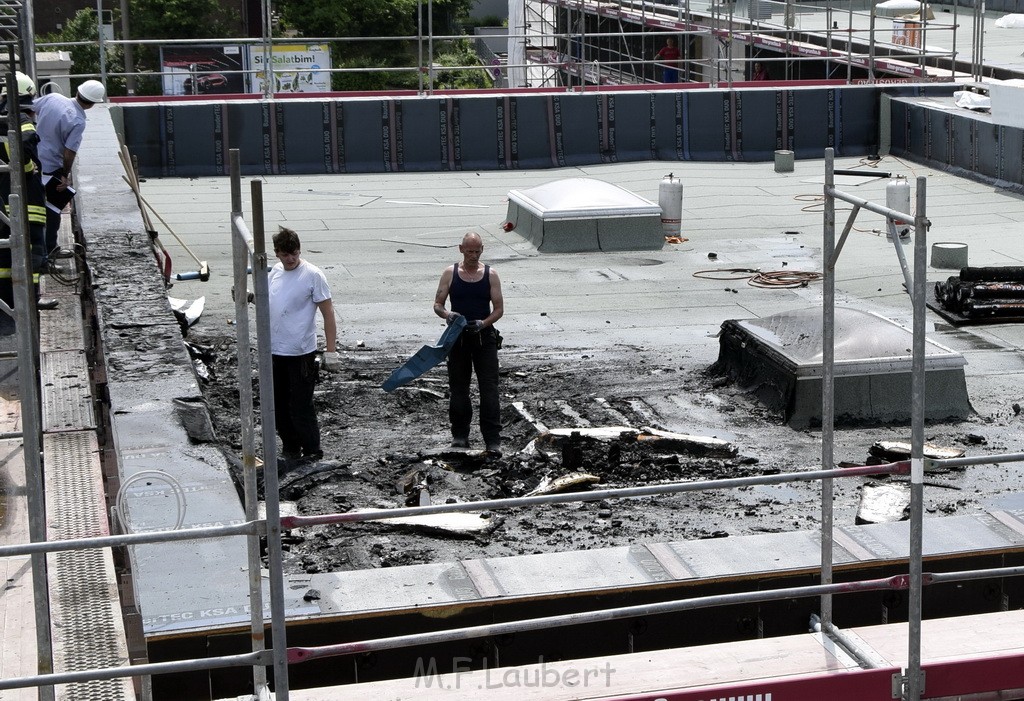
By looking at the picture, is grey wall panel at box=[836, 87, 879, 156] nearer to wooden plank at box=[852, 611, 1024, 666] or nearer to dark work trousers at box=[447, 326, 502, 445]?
dark work trousers at box=[447, 326, 502, 445]

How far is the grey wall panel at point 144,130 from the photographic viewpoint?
78.1ft

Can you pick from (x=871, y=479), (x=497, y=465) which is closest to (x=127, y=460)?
(x=497, y=465)

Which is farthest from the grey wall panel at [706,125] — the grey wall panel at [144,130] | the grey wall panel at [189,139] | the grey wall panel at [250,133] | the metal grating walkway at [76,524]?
the metal grating walkway at [76,524]

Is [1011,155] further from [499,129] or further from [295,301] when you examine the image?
[295,301]

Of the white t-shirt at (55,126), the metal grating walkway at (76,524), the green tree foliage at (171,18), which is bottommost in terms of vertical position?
the metal grating walkway at (76,524)

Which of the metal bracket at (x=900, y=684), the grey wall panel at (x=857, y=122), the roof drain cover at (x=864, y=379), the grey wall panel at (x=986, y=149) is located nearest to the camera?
the metal bracket at (x=900, y=684)

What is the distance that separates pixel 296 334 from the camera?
395 inches

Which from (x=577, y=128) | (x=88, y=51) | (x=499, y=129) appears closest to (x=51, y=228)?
(x=499, y=129)

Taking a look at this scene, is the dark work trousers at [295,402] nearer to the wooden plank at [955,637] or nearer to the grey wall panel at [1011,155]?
the wooden plank at [955,637]

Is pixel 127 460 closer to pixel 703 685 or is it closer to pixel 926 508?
pixel 703 685

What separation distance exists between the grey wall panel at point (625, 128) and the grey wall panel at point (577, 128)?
0.15m

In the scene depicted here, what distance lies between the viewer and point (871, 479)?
1002 cm

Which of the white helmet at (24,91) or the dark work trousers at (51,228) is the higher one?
the white helmet at (24,91)

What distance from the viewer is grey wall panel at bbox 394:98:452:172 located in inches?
974
